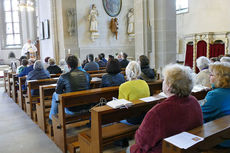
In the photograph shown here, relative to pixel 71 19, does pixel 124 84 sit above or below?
below

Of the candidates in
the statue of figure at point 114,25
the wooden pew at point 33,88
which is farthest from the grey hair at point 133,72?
the statue of figure at point 114,25

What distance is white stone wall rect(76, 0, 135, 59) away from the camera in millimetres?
11586

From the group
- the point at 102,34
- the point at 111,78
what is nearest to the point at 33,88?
the point at 111,78

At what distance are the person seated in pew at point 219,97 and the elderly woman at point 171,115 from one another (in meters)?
0.41

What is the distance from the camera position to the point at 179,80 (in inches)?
69.1

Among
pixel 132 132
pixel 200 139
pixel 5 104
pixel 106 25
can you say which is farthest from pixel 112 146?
pixel 106 25

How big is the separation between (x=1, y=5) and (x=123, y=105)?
20.8m

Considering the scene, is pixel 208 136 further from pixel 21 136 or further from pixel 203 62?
pixel 21 136

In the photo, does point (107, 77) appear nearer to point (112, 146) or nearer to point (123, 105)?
point (112, 146)

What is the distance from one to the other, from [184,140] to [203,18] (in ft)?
34.6

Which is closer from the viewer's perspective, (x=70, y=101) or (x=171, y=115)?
(x=171, y=115)

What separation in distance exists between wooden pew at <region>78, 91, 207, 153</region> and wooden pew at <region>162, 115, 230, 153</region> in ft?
3.07

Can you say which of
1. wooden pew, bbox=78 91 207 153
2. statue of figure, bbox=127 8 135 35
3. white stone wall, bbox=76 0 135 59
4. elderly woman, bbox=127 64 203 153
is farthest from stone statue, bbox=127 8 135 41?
elderly woman, bbox=127 64 203 153

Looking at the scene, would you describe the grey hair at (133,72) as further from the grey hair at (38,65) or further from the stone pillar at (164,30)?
the stone pillar at (164,30)
